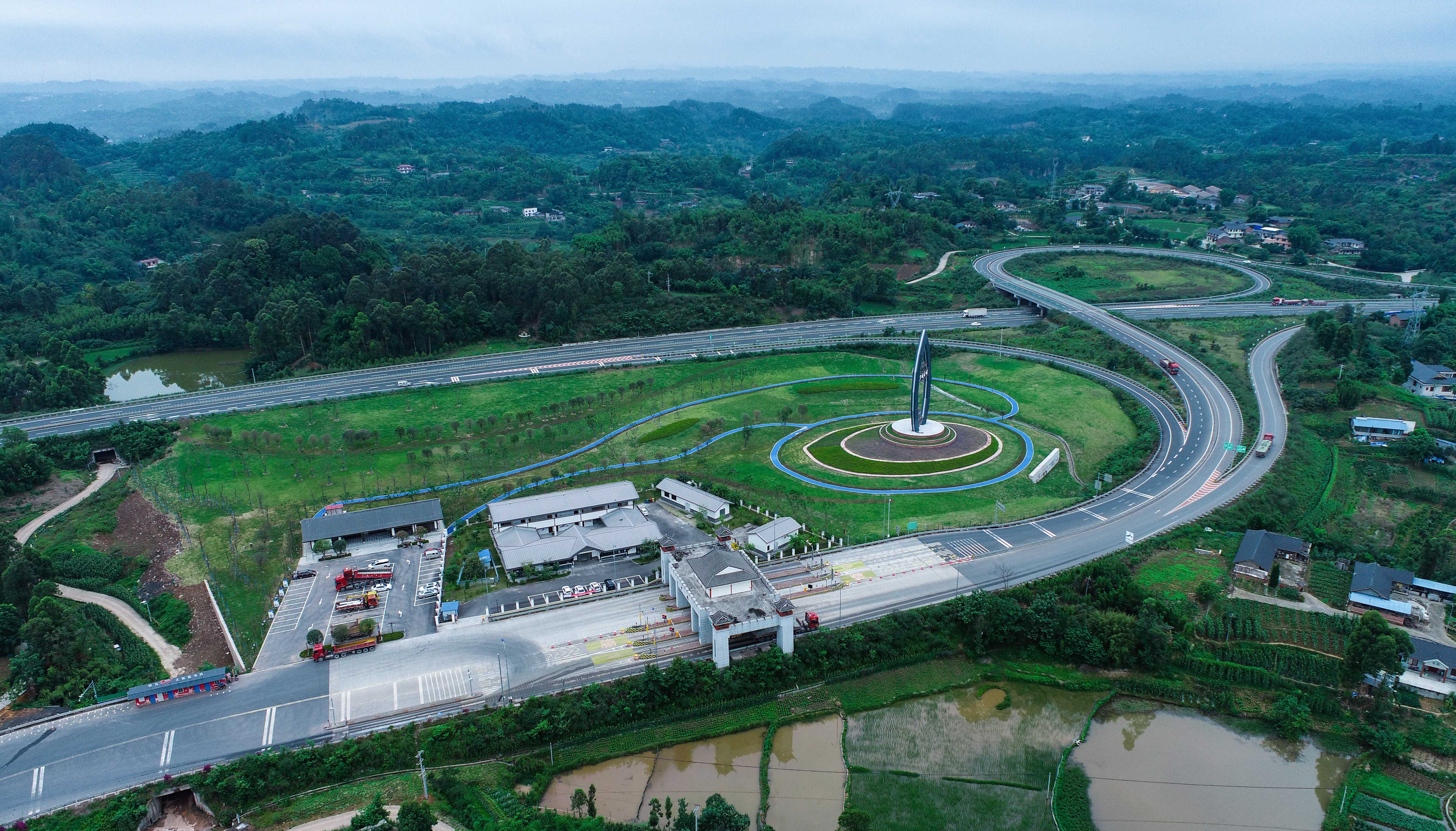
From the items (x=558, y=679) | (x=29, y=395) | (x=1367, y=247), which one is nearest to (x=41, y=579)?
(x=558, y=679)

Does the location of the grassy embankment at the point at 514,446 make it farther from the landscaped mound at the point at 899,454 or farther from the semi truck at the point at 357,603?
the landscaped mound at the point at 899,454

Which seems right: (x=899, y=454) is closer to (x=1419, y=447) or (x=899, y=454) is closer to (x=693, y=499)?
(x=693, y=499)

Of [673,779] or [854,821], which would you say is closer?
[854,821]

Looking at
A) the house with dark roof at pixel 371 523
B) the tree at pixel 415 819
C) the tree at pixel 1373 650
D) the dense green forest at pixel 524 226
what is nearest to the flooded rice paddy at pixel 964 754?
the tree at pixel 1373 650

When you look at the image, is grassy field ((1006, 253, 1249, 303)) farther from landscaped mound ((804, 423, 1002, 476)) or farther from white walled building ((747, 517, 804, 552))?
white walled building ((747, 517, 804, 552))

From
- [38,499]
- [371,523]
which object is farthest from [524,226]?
[371,523]

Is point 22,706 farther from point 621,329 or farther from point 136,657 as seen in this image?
point 621,329
